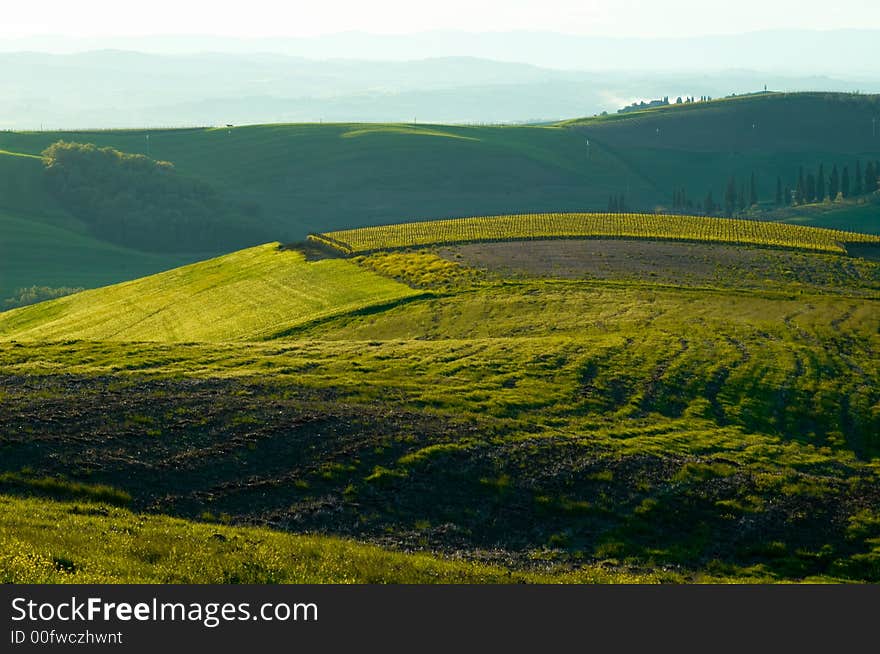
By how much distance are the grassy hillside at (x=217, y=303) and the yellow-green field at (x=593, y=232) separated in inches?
542

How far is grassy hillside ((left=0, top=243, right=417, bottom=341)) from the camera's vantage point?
9275 centimetres

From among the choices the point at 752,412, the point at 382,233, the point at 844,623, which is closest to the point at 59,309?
the point at 382,233

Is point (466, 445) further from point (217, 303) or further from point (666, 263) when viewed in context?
point (666, 263)

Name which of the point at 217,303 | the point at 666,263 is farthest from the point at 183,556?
the point at 666,263

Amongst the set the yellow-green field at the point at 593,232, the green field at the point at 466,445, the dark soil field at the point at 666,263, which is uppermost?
the yellow-green field at the point at 593,232

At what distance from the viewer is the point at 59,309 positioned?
11600cm

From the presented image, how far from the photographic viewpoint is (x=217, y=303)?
103m

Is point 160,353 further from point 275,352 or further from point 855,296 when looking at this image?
point 855,296

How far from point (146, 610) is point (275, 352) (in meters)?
45.2

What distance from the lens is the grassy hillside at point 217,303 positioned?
92750 millimetres

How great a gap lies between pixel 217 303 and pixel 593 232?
185 feet

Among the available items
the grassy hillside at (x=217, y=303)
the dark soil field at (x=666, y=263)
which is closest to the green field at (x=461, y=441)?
the grassy hillside at (x=217, y=303)

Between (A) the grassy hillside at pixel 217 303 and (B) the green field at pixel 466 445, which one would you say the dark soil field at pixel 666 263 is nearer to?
(B) the green field at pixel 466 445

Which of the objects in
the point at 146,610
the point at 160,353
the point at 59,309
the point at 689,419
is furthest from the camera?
the point at 59,309
